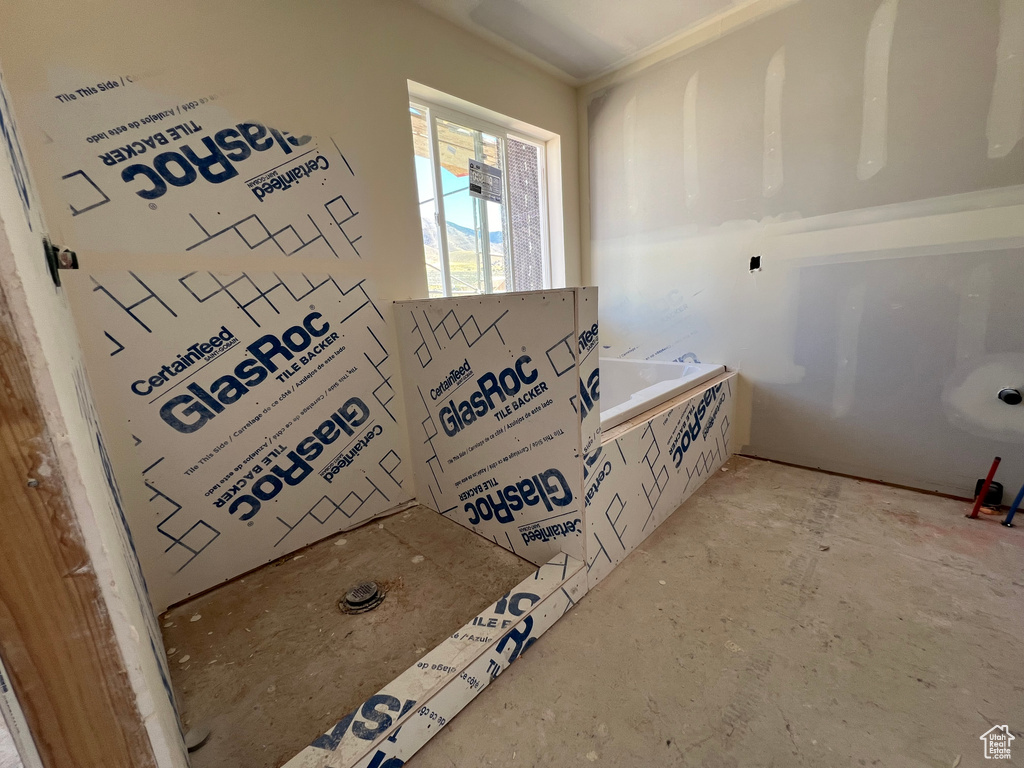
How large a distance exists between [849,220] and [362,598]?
2702 millimetres

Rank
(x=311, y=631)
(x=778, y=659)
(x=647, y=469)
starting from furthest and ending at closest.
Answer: (x=647, y=469) < (x=311, y=631) < (x=778, y=659)

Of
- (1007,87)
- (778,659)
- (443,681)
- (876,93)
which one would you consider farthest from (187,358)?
(1007,87)

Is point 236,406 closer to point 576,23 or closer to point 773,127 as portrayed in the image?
point 576,23

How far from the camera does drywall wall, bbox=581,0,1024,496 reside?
1.64 m

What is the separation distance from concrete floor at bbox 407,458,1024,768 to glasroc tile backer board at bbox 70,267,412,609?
42.2 inches

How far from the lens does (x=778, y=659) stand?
1.11 m

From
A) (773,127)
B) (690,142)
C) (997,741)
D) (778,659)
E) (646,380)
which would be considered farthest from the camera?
(646,380)

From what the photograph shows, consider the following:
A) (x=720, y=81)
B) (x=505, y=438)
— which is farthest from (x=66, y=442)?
(x=720, y=81)

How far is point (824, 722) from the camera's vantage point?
947 millimetres

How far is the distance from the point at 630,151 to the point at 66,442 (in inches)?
115

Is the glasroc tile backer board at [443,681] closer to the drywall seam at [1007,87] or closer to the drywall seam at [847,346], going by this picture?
the drywall seam at [847,346]

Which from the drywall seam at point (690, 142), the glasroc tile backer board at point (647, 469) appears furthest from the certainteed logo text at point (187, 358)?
the drywall seam at point (690, 142)

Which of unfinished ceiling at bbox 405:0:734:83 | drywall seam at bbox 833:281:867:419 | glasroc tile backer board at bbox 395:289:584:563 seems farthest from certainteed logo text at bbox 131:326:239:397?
drywall seam at bbox 833:281:867:419

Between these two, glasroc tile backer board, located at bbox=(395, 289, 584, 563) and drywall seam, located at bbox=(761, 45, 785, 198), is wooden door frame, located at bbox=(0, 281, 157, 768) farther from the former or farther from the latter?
drywall seam, located at bbox=(761, 45, 785, 198)
